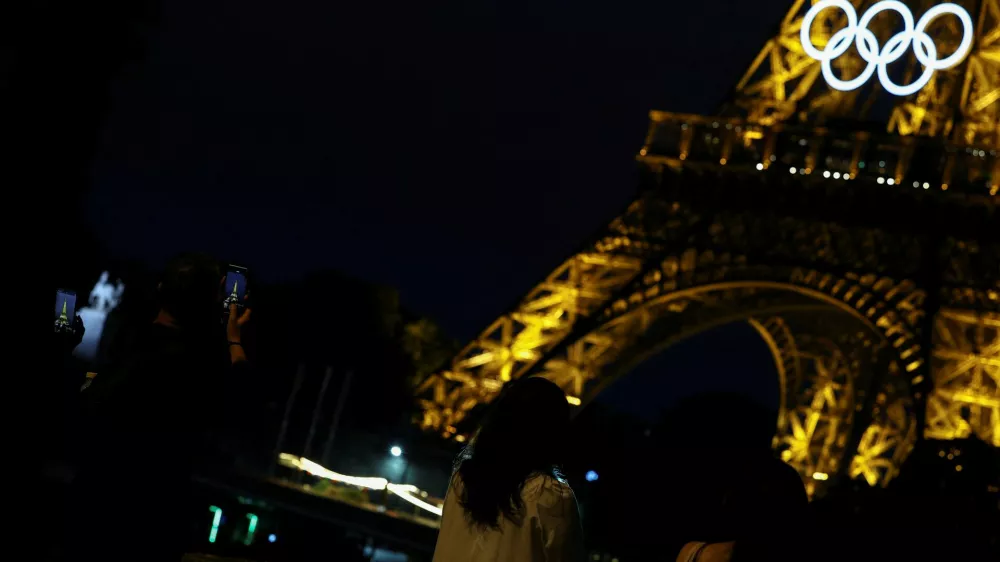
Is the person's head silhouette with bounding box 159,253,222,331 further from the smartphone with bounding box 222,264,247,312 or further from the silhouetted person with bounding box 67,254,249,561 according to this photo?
the smartphone with bounding box 222,264,247,312

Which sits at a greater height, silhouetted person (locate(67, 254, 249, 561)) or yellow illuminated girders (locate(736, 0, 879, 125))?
yellow illuminated girders (locate(736, 0, 879, 125))

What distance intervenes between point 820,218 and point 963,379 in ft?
9.88

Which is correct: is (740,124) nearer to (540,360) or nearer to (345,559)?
(540,360)

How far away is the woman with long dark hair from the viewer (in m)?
4.58

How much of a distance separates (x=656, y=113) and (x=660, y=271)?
2.27 metres

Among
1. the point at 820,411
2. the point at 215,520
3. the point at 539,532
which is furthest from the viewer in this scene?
the point at 820,411

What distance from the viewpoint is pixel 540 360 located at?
68.3 feet

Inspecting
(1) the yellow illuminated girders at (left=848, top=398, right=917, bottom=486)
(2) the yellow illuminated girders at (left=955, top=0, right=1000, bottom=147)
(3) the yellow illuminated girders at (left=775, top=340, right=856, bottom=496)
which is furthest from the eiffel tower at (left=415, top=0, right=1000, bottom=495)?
(3) the yellow illuminated girders at (left=775, top=340, right=856, bottom=496)

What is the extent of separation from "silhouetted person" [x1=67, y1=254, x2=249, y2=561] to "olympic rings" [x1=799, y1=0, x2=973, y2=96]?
16245 mm

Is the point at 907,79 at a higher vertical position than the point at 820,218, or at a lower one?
higher

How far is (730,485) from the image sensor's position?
13.2 feet

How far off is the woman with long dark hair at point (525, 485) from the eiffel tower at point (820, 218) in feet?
51.4

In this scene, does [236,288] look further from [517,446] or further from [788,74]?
[788,74]

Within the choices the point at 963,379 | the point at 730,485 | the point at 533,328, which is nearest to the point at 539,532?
the point at 730,485
